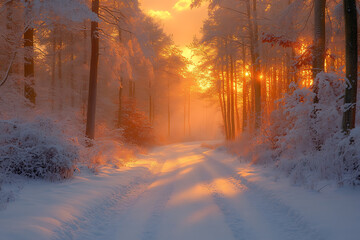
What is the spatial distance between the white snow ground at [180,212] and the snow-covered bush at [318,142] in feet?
2.01

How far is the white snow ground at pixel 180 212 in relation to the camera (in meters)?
3.70

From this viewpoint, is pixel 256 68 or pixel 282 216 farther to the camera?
pixel 256 68

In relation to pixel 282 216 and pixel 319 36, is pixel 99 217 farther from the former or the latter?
pixel 319 36

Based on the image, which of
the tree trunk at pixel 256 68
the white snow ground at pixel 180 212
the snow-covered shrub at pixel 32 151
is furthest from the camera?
the tree trunk at pixel 256 68

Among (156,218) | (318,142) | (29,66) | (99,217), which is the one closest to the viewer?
(156,218)

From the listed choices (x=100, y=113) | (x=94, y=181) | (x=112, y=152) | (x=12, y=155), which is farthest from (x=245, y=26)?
(x=100, y=113)

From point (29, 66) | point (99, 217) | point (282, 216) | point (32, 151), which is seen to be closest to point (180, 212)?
point (99, 217)

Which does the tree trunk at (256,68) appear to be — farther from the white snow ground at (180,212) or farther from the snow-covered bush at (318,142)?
the white snow ground at (180,212)

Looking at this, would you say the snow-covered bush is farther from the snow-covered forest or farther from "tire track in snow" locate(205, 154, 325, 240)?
"tire track in snow" locate(205, 154, 325, 240)

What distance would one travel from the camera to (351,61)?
6.30 m

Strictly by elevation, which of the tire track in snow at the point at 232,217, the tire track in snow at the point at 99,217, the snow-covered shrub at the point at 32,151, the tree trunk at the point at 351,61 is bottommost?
the tire track in snow at the point at 99,217

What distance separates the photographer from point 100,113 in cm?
2570

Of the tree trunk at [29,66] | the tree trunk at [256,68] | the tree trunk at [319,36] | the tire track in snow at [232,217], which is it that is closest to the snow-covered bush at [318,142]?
the tree trunk at [319,36]

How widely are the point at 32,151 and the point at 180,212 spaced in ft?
14.2
